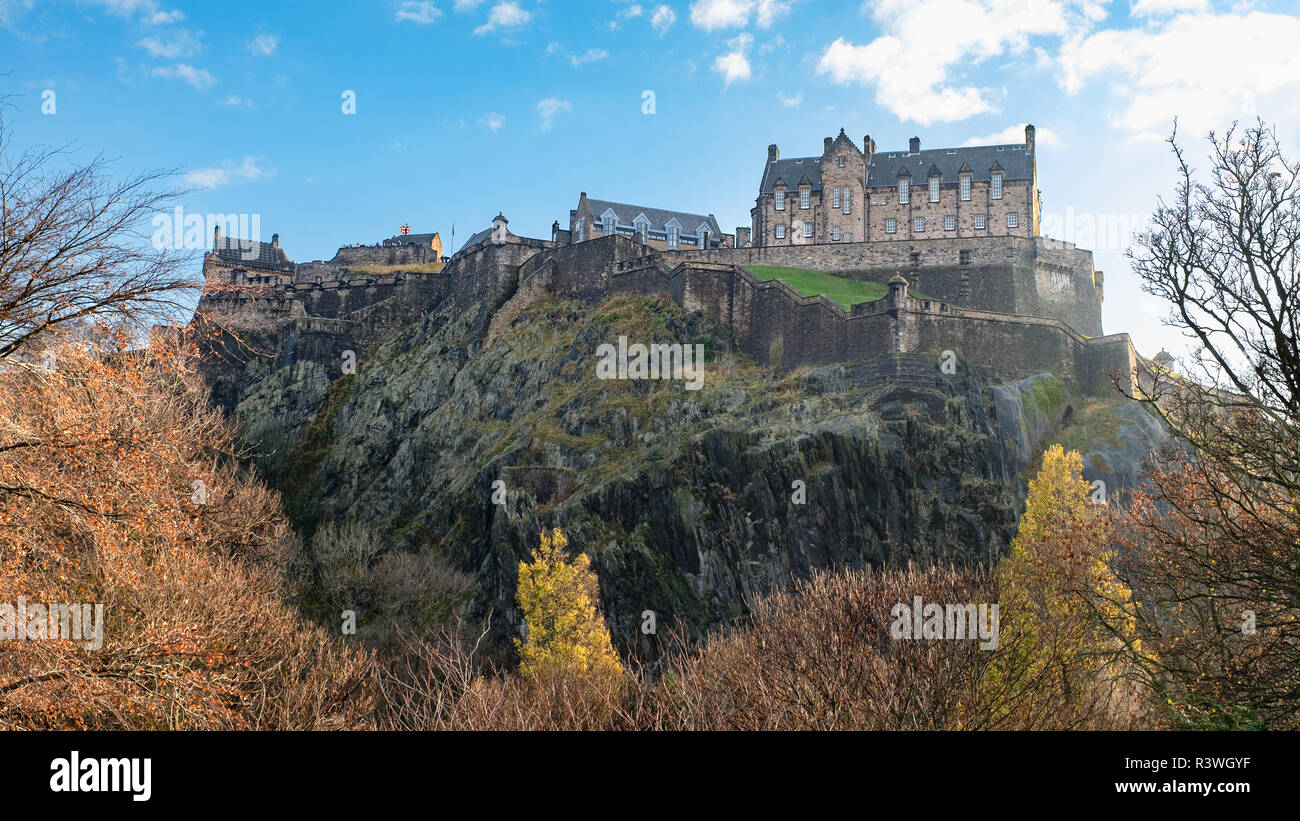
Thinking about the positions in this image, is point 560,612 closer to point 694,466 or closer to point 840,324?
point 694,466

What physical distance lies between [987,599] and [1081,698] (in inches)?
99.4

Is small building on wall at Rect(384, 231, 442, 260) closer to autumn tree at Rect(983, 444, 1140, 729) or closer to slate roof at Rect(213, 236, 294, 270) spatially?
slate roof at Rect(213, 236, 294, 270)

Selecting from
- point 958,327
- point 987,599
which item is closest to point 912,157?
point 958,327

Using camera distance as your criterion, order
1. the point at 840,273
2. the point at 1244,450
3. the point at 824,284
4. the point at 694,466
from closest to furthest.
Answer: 1. the point at 1244,450
2. the point at 694,466
3. the point at 824,284
4. the point at 840,273

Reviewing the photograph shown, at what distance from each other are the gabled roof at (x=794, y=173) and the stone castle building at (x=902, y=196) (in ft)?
0.24

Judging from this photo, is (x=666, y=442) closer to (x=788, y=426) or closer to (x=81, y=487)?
(x=788, y=426)

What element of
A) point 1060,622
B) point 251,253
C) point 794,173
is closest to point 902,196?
point 794,173

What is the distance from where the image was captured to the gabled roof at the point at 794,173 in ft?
203

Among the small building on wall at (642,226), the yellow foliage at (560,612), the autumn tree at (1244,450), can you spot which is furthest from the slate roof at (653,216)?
the autumn tree at (1244,450)

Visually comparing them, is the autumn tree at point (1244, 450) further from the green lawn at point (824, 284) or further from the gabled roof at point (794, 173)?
the gabled roof at point (794, 173)

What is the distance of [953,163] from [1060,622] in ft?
147

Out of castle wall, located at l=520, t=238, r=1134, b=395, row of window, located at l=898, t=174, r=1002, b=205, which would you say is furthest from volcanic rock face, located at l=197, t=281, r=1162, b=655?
row of window, located at l=898, t=174, r=1002, b=205

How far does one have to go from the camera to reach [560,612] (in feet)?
114

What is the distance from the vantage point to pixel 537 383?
163ft
